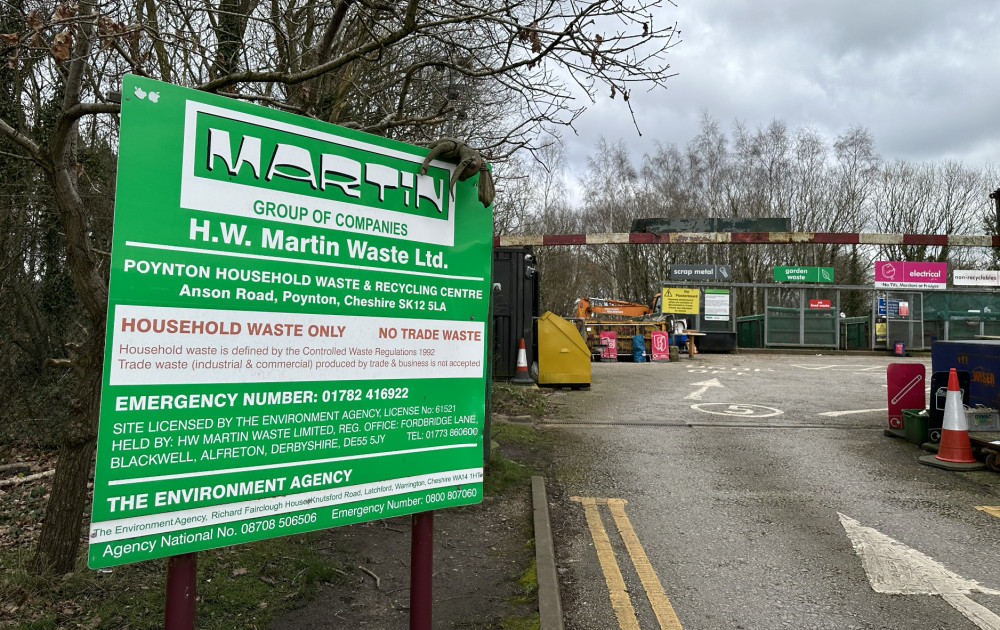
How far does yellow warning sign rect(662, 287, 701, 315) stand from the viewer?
1241 inches

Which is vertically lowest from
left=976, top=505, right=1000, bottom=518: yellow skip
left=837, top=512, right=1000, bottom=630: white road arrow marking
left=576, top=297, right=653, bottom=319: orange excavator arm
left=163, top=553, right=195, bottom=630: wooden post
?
left=837, top=512, right=1000, bottom=630: white road arrow marking

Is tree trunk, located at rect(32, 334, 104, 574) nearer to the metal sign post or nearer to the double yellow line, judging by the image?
the metal sign post

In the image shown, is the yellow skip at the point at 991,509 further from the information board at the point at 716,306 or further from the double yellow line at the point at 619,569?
the information board at the point at 716,306

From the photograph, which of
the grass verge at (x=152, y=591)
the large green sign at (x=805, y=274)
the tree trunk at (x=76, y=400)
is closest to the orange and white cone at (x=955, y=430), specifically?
the grass verge at (x=152, y=591)

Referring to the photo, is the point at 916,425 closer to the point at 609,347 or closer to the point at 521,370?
the point at 521,370

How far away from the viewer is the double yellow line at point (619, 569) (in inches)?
141

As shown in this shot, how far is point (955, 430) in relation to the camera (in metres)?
7.17

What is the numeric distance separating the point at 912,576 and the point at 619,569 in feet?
6.35

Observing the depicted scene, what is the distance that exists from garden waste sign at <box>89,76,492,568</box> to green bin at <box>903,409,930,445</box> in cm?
803

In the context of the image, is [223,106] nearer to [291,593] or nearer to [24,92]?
[291,593]

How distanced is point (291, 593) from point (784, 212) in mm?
47416

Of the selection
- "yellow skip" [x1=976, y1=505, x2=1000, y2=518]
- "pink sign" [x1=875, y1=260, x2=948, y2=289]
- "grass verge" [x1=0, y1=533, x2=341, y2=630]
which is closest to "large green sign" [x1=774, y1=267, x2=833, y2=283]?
"pink sign" [x1=875, y1=260, x2=948, y2=289]

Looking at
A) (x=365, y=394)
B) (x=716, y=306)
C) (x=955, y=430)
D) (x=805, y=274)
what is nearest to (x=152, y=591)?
(x=365, y=394)

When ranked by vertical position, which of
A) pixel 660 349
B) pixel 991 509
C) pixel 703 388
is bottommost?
pixel 991 509
